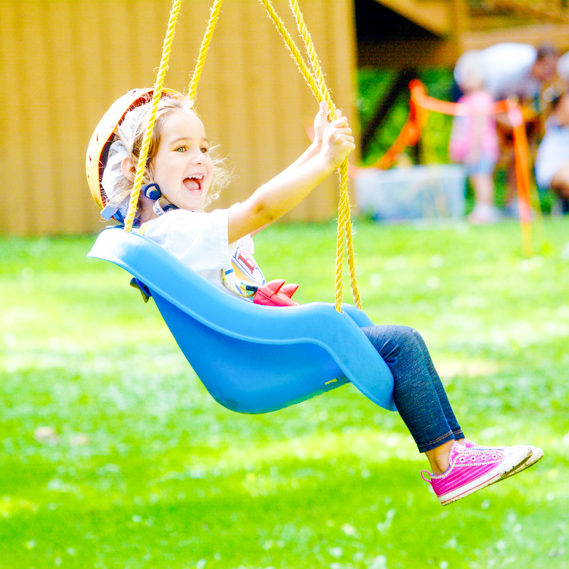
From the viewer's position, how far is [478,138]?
12.4 m

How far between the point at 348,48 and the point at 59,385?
7828mm

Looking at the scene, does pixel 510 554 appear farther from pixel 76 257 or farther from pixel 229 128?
pixel 229 128

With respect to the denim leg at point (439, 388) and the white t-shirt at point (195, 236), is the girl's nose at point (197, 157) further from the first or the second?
the denim leg at point (439, 388)

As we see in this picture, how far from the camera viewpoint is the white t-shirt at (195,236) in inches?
106

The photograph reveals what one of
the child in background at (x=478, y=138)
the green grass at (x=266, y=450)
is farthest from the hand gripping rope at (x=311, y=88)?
the child in background at (x=478, y=138)

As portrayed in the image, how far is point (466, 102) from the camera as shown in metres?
12.7

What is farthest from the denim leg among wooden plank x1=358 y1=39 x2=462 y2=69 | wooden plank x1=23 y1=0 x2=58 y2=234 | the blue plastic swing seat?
wooden plank x1=358 y1=39 x2=462 y2=69

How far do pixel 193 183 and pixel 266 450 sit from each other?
1.97 meters

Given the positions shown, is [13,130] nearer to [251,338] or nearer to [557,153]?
[557,153]

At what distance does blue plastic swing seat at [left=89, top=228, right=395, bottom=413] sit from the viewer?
2570 mm

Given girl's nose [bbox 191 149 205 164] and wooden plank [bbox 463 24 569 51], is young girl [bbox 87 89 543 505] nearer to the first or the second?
girl's nose [bbox 191 149 205 164]

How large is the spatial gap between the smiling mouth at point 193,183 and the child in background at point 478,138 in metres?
9.35

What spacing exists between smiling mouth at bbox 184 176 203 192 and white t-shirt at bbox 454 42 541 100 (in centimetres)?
1096

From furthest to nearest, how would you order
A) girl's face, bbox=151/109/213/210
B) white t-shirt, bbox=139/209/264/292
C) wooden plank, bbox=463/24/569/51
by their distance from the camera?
1. wooden plank, bbox=463/24/569/51
2. girl's face, bbox=151/109/213/210
3. white t-shirt, bbox=139/209/264/292
